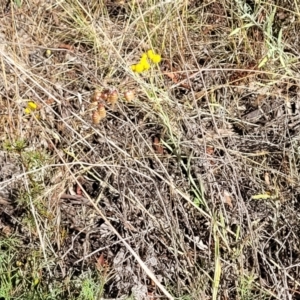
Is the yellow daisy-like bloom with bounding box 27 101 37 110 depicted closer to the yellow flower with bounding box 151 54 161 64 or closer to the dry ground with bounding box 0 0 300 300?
the dry ground with bounding box 0 0 300 300

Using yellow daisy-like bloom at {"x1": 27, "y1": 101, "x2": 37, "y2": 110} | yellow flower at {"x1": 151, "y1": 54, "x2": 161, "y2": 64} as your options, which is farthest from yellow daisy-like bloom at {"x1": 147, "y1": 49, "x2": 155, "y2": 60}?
yellow daisy-like bloom at {"x1": 27, "y1": 101, "x2": 37, "y2": 110}

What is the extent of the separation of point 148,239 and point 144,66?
648 mm

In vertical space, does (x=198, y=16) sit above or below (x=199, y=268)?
above

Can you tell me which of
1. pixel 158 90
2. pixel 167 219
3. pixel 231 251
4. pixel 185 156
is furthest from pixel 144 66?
pixel 231 251

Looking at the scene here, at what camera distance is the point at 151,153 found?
2.37 meters

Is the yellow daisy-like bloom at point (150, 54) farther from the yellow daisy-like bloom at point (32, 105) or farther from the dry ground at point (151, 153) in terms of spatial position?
the yellow daisy-like bloom at point (32, 105)

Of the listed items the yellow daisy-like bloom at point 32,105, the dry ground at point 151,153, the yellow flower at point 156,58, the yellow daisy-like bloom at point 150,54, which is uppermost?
the yellow daisy-like bloom at point 32,105

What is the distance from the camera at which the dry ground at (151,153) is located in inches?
83.6

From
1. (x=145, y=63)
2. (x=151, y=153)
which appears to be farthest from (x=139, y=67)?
(x=151, y=153)

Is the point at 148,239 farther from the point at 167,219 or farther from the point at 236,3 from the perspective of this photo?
the point at 236,3

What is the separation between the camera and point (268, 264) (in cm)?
210

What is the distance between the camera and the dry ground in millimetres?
2123

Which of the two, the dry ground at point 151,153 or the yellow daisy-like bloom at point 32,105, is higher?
the yellow daisy-like bloom at point 32,105

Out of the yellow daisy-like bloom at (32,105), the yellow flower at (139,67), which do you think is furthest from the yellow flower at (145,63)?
the yellow daisy-like bloom at (32,105)
